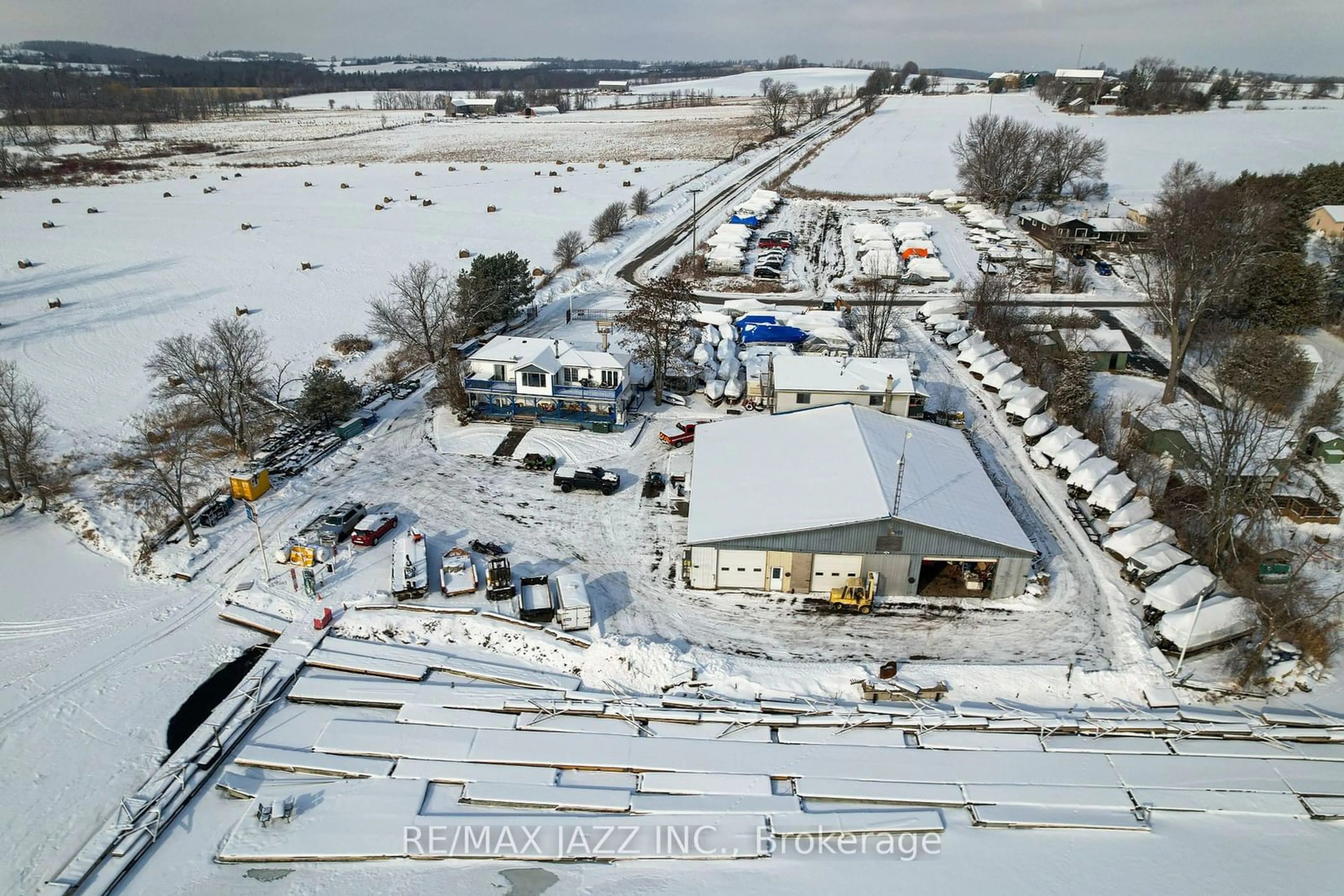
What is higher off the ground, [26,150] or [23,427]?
[26,150]

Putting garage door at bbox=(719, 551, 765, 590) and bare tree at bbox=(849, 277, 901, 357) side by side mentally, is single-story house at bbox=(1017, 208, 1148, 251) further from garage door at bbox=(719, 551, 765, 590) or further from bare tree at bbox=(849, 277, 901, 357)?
garage door at bbox=(719, 551, 765, 590)

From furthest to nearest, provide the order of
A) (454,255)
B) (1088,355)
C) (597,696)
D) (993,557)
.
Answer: (454,255) → (1088,355) → (993,557) → (597,696)

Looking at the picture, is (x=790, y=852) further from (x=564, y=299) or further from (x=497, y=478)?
(x=564, y=299)

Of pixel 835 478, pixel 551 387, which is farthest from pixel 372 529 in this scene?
pixel 835 478

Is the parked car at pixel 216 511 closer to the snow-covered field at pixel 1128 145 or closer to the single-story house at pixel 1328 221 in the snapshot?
the single-story house at pixel 1328 221

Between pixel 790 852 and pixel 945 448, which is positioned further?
pixel 945 448

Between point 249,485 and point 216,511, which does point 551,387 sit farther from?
point 216,511

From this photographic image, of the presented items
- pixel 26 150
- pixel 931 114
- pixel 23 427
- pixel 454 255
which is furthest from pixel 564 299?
pixel 931 114
